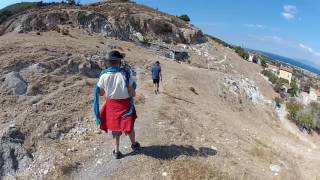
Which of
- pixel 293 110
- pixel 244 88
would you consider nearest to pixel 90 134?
pixel 244 88

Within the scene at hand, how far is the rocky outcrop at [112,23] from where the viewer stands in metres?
32.4

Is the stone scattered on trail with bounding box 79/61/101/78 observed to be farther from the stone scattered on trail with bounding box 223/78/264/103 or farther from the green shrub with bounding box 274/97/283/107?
the green shrub with bounding box 274/97/283/107

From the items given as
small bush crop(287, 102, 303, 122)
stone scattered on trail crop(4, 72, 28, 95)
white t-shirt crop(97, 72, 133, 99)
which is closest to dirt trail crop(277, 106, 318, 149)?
small bush crop(287, 102, 303, 122)

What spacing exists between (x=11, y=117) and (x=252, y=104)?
2692 centimetres

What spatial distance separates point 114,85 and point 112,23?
109ft

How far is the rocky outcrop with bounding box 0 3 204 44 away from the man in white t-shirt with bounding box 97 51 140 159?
2073cm

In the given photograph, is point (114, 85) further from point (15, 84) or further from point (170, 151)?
point (15, 84)

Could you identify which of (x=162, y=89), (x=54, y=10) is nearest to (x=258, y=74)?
(x=54, y=10)

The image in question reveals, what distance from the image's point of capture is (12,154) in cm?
1095

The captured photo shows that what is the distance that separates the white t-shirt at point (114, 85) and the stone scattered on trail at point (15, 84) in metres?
6.27

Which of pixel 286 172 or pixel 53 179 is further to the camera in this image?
pixel 286 172

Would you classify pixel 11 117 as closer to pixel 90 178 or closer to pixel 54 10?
pixel 90 178

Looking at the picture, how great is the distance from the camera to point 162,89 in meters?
22.2

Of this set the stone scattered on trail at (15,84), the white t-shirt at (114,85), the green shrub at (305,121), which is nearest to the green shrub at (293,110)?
the green shrub at (305,121)
